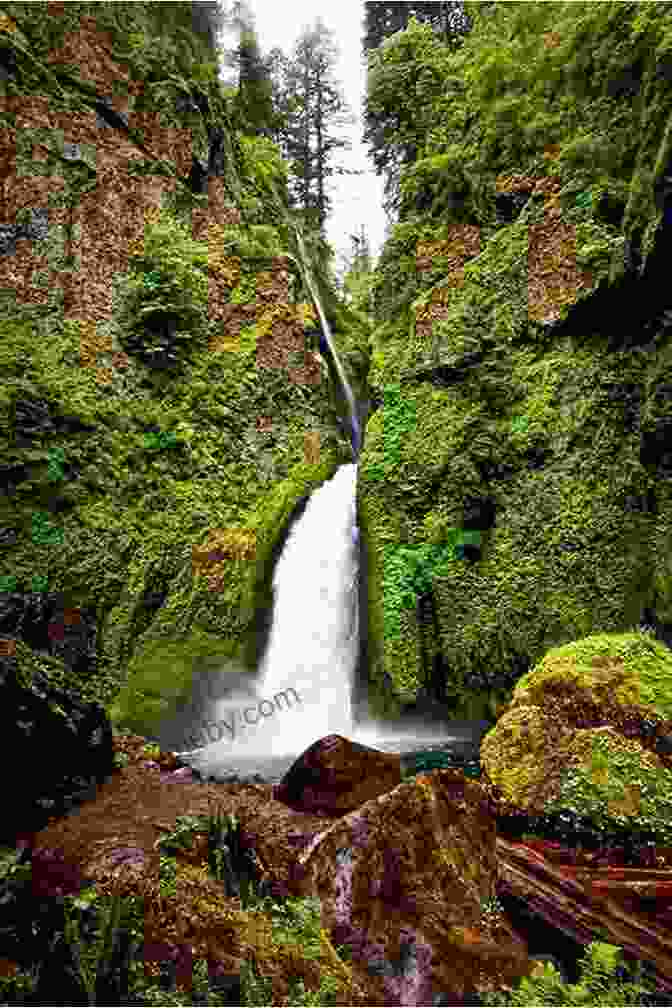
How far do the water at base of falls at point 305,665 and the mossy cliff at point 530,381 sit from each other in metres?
0.69

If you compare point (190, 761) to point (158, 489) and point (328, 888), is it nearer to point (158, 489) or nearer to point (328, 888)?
point (158, 489)

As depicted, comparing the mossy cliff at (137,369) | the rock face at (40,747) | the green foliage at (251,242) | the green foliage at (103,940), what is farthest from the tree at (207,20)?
the green foliage at (103,940)

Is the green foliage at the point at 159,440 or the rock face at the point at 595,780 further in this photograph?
the green foliage at the point at 159,440

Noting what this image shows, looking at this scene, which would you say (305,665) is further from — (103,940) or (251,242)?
(251,242)

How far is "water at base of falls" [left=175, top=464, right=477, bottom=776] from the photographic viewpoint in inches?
358

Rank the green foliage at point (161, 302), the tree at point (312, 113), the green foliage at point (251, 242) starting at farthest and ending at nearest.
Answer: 1. the tree at point (312, 113)
2. the green foliage at point (251, 242)
3. the green foliage at point (161, 302)

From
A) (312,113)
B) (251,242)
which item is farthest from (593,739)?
(312,113)

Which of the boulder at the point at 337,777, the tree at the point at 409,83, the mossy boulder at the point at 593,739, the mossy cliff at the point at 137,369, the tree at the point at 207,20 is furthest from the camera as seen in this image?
the tree at the point at 207,20

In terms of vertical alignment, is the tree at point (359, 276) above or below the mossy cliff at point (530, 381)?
above

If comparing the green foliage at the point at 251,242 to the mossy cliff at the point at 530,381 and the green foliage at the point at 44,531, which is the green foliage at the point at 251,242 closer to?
the mossy cliff at the point at 530,381

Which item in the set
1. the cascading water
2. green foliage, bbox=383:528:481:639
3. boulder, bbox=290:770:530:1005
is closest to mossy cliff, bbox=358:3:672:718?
green foliage, bbox=383:528:481:639

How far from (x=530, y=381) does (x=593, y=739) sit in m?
6.49

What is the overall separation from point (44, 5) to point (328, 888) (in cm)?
1673

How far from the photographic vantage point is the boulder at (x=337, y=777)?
4600 mm
